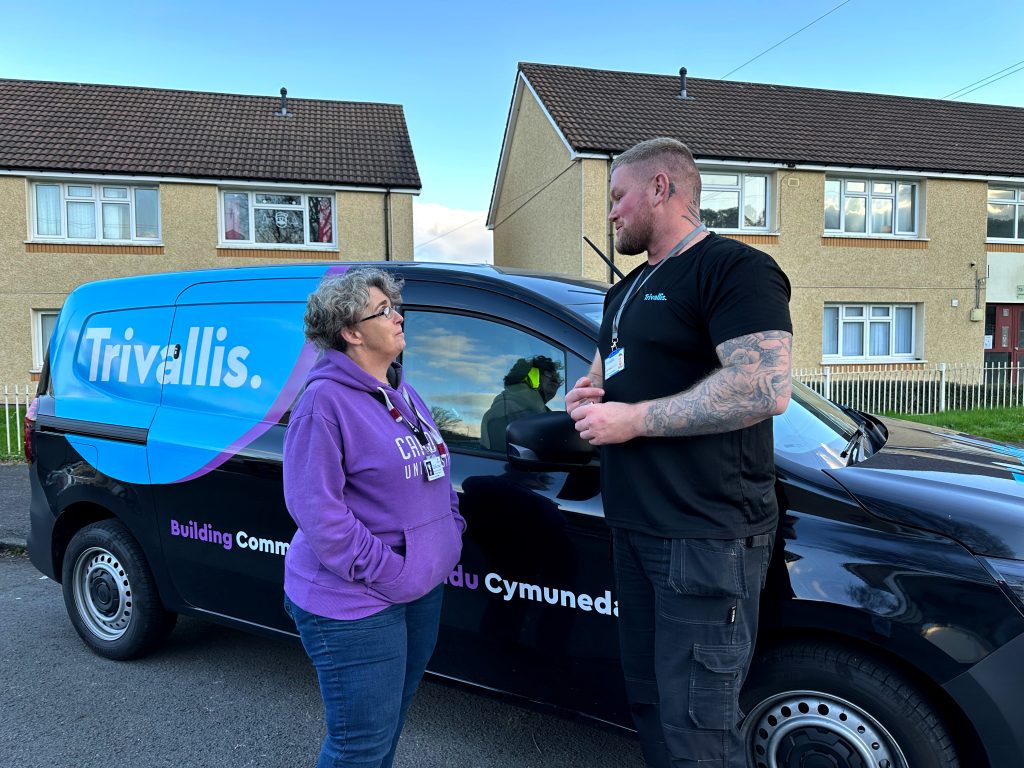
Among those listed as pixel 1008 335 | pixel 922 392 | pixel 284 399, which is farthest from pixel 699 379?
pixel 1008 335

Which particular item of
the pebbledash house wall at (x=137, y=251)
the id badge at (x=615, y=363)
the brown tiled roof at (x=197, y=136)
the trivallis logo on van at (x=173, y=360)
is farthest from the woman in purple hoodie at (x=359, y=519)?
the brown tiled roof at (x=197, y=136)

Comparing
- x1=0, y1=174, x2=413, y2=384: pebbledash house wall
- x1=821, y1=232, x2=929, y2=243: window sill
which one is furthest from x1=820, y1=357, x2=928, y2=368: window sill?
x1=0, y1=174, x2=413, y2=384: pebbledash house wall

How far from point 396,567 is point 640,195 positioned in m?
1.15

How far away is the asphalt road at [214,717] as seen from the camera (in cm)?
286

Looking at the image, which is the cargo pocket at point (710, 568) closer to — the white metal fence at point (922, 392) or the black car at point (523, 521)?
the black car at point (523, 521)

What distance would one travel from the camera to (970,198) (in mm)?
17078

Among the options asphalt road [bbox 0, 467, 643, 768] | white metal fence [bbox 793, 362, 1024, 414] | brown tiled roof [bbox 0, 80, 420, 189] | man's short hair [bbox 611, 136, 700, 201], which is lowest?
asphalt road [bbox 0, 467, 643, 768]

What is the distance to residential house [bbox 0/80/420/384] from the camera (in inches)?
620

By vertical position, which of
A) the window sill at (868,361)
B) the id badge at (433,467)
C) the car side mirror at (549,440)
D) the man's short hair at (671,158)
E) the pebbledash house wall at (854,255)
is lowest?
the window sill at (868,361)

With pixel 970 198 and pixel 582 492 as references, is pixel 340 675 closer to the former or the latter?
pixel 582 492

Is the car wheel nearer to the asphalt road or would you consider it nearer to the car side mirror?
the asphalt road

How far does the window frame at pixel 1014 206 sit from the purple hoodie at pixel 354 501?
19375mm

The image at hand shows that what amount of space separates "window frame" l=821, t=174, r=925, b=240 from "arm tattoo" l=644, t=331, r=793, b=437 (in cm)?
1658

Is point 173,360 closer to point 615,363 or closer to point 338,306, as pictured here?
point 338,306
